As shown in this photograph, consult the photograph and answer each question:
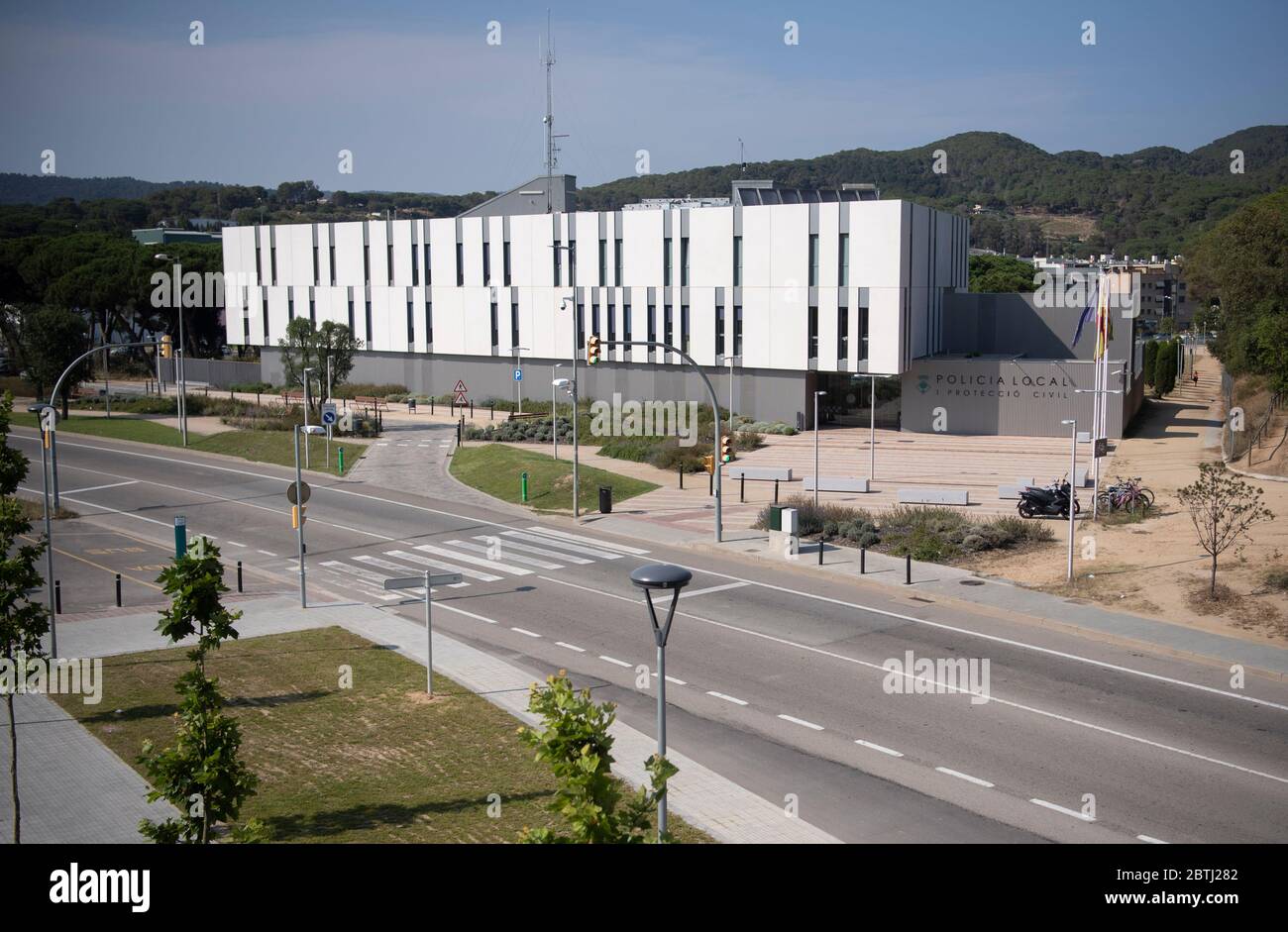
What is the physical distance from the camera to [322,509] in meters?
38.2

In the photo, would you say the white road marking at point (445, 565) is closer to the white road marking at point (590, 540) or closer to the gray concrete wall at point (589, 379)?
the white road marking at point (590, 540)

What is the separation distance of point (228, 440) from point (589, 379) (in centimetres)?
2021

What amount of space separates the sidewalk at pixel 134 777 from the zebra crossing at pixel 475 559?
5.60 m

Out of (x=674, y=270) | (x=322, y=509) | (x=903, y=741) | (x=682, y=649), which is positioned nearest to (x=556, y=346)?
(x=674, y=270)

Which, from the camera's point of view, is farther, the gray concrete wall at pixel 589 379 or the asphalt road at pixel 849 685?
the gray concrete wall at pixel 589 379

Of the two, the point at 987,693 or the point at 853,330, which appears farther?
the point at 853,330

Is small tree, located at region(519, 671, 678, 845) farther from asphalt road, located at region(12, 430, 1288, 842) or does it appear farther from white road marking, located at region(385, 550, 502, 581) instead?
white road marking, located at region(385, 550, 502, 581)

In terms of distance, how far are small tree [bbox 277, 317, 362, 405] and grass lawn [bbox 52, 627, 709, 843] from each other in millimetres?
33675

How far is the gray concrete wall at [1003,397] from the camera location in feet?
168

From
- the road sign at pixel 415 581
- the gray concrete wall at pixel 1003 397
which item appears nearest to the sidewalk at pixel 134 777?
the road sign at pixel 415 581

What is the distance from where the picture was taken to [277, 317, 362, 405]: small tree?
53688mm
